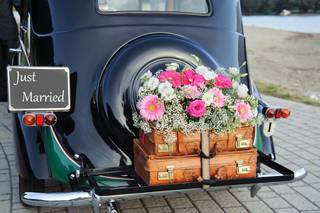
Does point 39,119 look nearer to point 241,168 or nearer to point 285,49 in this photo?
point 241,168

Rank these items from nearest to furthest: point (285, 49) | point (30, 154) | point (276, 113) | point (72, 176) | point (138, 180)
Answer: point (138, 180) < point (72, 176) < point (30, 154) < point (276, 113) < point (285, 49)

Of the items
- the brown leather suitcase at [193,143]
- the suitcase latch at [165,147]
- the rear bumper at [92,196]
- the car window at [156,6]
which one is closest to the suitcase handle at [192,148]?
the brown leather suitcase at [193,143]

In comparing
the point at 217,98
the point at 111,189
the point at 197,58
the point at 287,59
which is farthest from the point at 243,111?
the point at 287,59

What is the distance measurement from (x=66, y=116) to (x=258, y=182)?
137 cm

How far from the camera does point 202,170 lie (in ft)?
9.33

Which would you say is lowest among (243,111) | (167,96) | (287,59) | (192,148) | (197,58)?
(287,59)

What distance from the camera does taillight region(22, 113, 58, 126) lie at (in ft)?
10.1

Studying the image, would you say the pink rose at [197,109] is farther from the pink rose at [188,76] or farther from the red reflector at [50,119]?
the red reflector at [50,119]

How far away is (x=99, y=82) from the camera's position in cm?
333

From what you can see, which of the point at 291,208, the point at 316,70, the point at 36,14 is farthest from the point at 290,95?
the point at 36,14

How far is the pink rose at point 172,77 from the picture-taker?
2.84 metres

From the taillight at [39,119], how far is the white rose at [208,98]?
1.03 m

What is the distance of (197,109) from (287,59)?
12.7m

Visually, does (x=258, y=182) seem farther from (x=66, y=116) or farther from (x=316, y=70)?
(x=316, y=70)
